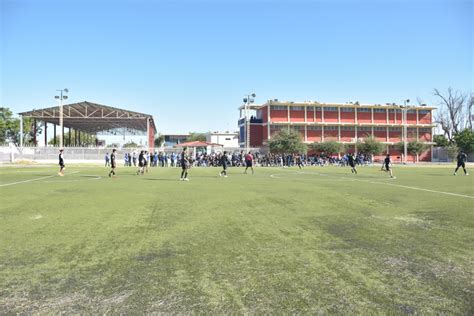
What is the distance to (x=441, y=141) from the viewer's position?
86.1 m

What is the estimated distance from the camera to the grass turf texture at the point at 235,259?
4301 millimetres

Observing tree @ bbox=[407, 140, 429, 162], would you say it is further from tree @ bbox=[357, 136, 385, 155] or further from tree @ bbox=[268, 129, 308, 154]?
tree @ bbox=[268, 129, 308, 154]

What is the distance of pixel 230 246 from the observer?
6.62 meters

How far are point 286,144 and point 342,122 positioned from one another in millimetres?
20848

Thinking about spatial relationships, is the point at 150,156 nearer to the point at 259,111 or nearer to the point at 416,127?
the point at 259,111

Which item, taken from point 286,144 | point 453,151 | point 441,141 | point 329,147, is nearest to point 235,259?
point 286,144

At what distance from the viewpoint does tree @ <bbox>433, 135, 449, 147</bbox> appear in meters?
85.5

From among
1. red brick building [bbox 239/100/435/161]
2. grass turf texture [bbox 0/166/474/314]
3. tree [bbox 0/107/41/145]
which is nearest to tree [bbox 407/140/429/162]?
red brick building [bbox 239/100/435/161]

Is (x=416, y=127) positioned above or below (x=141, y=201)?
above

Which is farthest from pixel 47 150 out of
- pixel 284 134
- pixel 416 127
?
pixel 416 127

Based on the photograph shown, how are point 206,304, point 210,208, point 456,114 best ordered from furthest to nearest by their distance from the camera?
point 456,114 → point 210,208 → point 206,304

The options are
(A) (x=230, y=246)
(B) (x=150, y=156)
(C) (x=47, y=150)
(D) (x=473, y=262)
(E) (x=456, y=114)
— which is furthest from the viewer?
(E) (x=456, y=114)

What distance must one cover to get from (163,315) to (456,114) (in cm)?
10150

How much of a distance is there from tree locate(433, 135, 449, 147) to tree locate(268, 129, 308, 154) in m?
40.5
